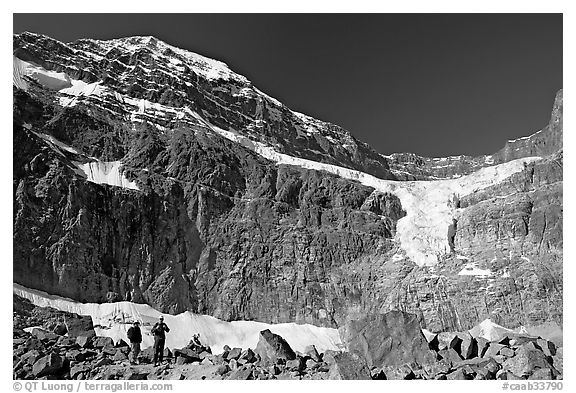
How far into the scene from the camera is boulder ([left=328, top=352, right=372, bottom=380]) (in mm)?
18281

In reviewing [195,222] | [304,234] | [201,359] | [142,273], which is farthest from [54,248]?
[201,359]

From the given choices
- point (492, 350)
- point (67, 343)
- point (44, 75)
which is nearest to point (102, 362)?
point (67, 343)

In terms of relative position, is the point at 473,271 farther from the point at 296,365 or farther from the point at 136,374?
the point at 136,374

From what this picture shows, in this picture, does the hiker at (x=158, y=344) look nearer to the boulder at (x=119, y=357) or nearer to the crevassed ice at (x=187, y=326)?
the boulder at (x=119, y=357)

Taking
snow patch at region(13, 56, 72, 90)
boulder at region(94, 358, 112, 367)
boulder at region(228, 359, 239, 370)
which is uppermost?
snow patch at region(13, 56, 72, 90)

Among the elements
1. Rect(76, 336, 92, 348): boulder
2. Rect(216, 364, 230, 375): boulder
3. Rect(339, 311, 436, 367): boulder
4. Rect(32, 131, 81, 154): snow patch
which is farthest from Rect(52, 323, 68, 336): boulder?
Rect(32, 131, 81, 154): snow patch

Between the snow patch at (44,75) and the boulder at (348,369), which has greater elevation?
the snow patch at (44,75)

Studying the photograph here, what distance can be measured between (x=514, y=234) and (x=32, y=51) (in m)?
139

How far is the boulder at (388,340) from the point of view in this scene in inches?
914

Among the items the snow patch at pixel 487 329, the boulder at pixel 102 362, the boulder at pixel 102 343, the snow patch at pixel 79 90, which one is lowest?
the boulder at pixel 102 362

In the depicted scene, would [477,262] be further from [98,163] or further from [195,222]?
[98,163]

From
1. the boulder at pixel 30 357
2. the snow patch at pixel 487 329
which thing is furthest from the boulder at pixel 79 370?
the snow patch at pixel 487 329

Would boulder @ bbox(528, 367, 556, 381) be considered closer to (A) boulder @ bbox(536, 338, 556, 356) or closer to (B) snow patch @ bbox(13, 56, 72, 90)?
(A) boulder @ bbox(536, 338, 556, 356)

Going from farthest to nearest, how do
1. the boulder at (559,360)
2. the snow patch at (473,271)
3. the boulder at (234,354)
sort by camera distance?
the snow patch at (473,271) < the boulder at (234,354) < the boulder at (559,360)
